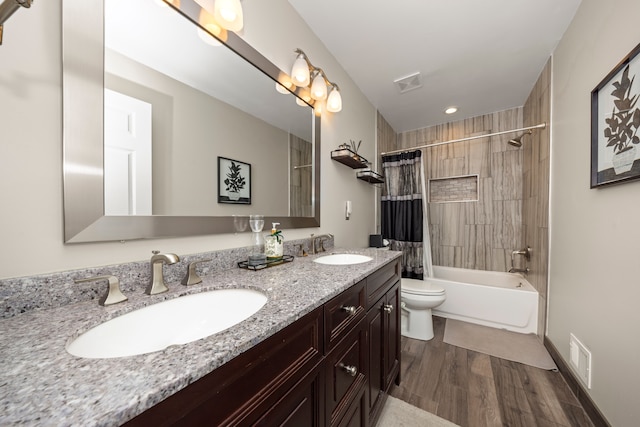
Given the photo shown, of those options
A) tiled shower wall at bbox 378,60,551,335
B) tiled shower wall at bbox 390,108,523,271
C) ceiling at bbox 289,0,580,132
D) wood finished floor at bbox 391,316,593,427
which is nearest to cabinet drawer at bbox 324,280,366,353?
wood finished floor at bbox 391,316,593,427

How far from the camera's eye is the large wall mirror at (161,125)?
0.64m

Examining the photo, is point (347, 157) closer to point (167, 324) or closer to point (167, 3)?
point (167, 3)

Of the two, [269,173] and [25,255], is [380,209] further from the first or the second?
[25,255]

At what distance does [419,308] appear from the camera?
207 cm

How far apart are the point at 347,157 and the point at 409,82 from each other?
1069mm

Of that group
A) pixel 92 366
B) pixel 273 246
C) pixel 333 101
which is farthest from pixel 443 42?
pixel 92 366

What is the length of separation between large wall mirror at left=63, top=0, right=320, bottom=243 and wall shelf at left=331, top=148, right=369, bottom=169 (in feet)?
1.82

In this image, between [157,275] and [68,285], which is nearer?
[68,285]

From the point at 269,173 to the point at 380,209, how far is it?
1.97 metres

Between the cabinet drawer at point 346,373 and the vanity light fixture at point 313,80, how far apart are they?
4.45 feet

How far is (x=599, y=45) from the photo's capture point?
1222 mm

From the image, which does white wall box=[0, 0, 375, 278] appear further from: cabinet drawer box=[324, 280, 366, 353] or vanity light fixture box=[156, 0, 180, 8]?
cabinet drawer box=[324, 280, 366, 353]

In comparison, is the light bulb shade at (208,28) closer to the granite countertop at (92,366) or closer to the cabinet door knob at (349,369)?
the granite countertop at (92,366)

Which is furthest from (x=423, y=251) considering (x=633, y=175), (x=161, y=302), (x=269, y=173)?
(x=161, y=302)
